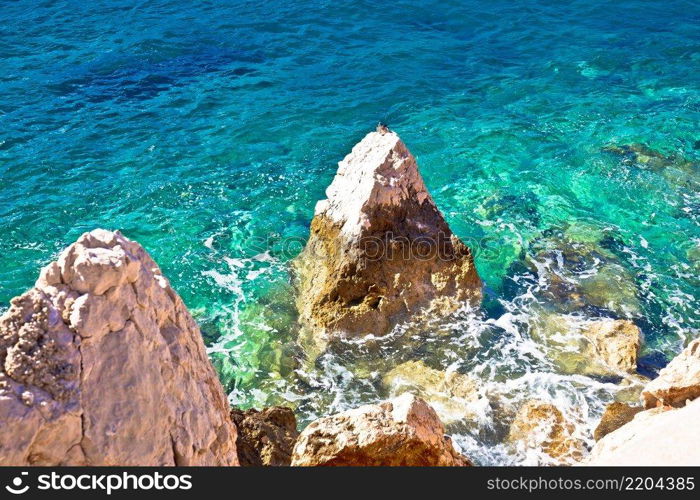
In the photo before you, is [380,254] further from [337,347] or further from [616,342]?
[616,342]

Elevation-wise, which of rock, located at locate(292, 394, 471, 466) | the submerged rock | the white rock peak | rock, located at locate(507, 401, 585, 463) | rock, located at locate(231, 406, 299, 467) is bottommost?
rock, located at locate(507, 401, 585, 463)

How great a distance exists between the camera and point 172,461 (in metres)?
6.02

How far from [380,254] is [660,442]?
17.8 ft

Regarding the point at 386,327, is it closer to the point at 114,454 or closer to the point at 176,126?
the point at 114,454

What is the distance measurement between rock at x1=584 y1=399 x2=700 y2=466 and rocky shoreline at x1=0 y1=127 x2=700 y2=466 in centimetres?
2

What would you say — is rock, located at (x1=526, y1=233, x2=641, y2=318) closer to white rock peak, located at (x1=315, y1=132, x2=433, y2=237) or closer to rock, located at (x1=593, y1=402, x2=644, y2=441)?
rock, located at (x1=593, y1=402, x2=644, y2=441)

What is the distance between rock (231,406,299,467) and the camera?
8.39 m

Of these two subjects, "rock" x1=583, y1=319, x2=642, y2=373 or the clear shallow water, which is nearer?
"rock" x1=583, y1=319, x2=642, y2=373

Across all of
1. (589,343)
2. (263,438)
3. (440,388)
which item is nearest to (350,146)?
(589,343)

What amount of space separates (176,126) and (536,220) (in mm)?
8946

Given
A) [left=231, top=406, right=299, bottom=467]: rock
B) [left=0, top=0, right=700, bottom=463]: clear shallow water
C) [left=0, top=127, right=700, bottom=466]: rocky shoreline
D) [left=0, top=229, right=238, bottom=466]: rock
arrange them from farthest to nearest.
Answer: [left=0, top=0, right=700, bottom=463]: clear shallow water < [left=231, top=406, right=299, bottom=467]: rock < [left=0, top=127, right=700, bottom=466]: rocky shoreline < [left=0, top=229, right=238, bottom=466]: rock

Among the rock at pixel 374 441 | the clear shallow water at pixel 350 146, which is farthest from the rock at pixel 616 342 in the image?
the rock at pixel 374 441

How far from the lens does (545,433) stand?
10438 millimetres
